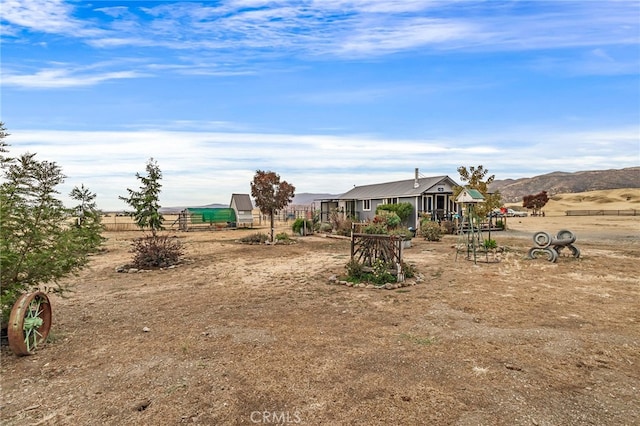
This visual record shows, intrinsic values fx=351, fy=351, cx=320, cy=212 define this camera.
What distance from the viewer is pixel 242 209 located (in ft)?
121

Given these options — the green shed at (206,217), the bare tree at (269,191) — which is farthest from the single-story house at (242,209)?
the bare tree at (269,191)

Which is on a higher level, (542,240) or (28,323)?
(542,240)

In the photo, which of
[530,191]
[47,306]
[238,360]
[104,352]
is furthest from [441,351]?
[530,191]

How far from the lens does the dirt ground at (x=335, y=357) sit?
366 cm

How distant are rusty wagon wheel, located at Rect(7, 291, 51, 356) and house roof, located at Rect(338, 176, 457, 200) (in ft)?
74.6

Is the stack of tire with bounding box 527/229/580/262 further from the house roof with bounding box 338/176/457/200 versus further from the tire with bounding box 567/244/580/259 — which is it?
the house roof with bounding box 338/176/457/200

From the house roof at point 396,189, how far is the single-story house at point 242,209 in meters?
10.4

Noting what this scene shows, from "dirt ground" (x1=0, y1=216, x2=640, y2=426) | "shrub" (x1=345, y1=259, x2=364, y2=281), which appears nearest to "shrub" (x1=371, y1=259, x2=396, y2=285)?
"shrub" (x1=345, y1=259, x2=364, y2=281)

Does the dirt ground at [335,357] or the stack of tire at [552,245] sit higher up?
the stack of tire at [552,245]

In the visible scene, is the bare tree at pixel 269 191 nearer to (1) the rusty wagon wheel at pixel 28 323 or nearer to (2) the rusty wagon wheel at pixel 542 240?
(2) the rusty wagon wheel at pixel 542 240

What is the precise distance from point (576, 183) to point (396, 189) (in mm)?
131148

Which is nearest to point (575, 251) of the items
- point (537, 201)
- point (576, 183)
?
point (537, 201)

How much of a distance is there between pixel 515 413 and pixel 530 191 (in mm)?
151023

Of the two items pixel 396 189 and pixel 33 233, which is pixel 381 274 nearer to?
pixel 33 233
